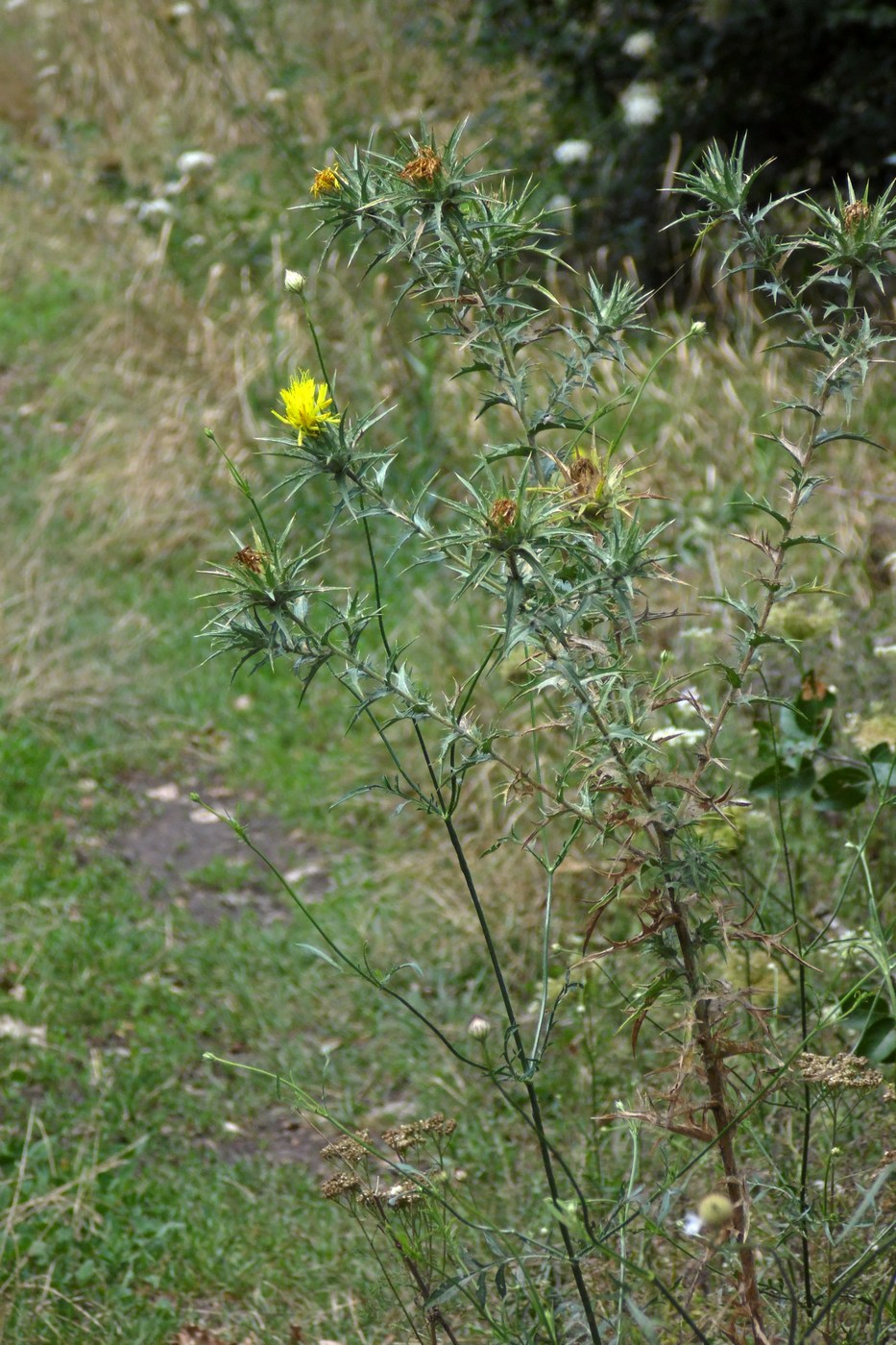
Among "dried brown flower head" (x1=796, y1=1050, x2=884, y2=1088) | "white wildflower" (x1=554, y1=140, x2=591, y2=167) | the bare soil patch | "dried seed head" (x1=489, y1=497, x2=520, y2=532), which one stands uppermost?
"dried seed head" (x1=489, y1=497, x2=520, y2=532)

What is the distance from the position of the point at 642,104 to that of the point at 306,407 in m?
5.89

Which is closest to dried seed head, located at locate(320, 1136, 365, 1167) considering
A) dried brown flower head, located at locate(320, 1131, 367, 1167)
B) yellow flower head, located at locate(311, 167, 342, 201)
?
dried brown flower head, located at locate(320, 1131, 367, 1167)

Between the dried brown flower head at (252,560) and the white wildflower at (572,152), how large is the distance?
5.98m

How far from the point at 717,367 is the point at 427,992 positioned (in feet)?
11.6

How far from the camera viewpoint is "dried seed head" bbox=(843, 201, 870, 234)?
1.51 m

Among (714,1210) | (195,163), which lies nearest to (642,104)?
(195,163)

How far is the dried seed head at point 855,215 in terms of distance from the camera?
1.51 meters

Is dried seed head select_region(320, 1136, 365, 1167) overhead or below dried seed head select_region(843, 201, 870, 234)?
below

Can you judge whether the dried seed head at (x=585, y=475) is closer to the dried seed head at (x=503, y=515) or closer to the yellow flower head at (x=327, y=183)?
the dried seed head at (x=503, y=515)

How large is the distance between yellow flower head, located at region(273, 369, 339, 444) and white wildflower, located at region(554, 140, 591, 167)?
588 centimetres

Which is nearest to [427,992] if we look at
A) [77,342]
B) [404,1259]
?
[404,1259]

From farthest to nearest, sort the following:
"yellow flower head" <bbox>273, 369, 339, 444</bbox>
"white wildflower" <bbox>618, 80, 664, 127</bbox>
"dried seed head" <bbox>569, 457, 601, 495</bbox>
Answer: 1. "white wildflower" <bbox>618, 80, 664, 127</bbox>
2. "dried seed head" <bbox>569, 457, 601, 495</bbox>
3. "yellow flower head" <bbox>273, 369, 339, 444</bbox>

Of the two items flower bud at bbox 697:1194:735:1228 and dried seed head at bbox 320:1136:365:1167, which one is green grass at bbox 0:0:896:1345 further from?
flower bud at bbox 697:1194:735:1228

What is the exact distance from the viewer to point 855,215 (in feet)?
4.96
